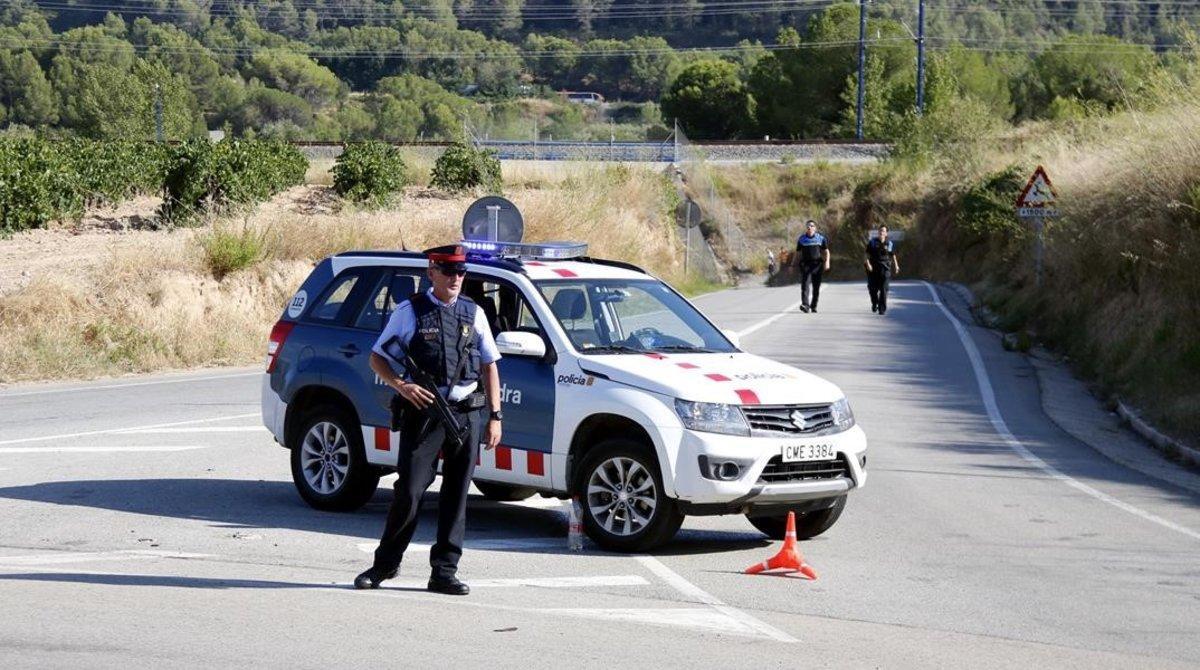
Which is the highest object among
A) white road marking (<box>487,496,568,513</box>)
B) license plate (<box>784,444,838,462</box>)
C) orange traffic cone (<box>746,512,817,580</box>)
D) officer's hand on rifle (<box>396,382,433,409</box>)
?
officer's hand on rifle (<box>396,382,433,409</box>)

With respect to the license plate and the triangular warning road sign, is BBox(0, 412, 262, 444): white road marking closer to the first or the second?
the license plate

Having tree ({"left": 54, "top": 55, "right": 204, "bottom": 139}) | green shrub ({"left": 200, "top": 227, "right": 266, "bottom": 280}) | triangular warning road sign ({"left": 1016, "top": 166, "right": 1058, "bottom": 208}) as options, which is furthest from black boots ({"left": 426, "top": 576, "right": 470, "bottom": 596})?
tree ({"left": 54, "top": 55, "right": 204, "bottom": 139})

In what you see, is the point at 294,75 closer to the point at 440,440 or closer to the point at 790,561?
the point at 790,561

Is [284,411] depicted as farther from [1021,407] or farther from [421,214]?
[421,214]

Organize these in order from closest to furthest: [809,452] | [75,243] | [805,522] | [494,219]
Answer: [809,452] < [805,522] < [494,219] < [75,243]

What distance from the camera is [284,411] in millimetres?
11469

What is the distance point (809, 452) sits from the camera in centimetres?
963

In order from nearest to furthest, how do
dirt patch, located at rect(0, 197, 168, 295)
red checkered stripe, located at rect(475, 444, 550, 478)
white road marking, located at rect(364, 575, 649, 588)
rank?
white road marking, located at rect(364, 575, 649, 588) < red checkered stripe, located at rect(475, 444, 550, 478) < dirt patch, located at rect(0, 197, 168, 295)

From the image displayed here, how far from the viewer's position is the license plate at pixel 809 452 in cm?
952

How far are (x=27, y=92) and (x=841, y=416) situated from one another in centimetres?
10200

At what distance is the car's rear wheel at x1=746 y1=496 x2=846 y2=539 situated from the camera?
10352 mm

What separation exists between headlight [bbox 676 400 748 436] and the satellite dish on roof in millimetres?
13120

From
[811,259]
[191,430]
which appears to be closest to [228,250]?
[191,430]

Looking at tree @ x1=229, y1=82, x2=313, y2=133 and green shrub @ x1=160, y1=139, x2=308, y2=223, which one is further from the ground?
tree @ x1=229, y1=82, x2=313, y2=133
